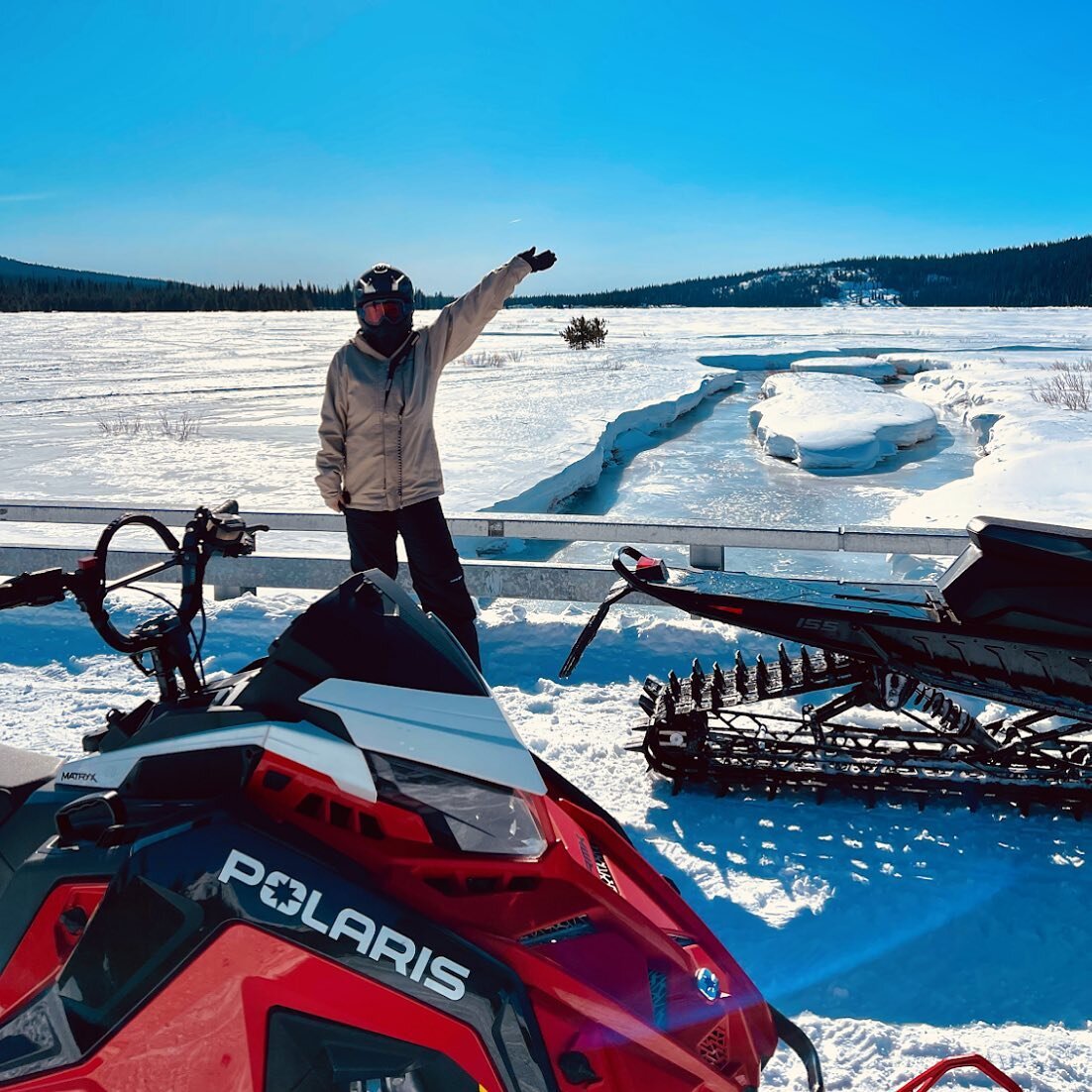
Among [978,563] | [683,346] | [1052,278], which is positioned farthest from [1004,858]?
[1052,278]

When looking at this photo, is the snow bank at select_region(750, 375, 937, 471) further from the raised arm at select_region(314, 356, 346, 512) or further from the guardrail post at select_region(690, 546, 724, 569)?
the raised arm at select_region(314, 356, 346, 512)

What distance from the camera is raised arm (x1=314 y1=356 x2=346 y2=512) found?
364cm

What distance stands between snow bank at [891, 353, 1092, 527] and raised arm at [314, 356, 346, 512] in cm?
413

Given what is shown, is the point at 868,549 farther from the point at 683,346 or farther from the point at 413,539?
the point at 683,346

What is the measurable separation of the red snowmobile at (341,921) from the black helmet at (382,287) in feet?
7.09

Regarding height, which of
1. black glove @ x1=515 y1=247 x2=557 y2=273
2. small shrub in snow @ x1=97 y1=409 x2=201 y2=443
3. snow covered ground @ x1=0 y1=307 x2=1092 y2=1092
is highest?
black glove @ x1=515 y1=247 x2=557 y2=273

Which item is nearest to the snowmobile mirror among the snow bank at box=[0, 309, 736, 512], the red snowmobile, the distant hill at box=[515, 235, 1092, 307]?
the red snowmobile

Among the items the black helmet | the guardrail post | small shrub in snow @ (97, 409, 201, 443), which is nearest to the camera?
the black helmet

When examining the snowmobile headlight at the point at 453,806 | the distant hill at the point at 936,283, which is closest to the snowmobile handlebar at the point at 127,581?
the snowmobile headlight at the point at 453,806

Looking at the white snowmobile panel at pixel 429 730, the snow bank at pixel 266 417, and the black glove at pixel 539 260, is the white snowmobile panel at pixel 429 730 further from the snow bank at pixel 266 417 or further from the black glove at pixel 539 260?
the snow bank at pixel 266 417

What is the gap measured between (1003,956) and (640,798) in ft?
3.89

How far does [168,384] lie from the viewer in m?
20.6

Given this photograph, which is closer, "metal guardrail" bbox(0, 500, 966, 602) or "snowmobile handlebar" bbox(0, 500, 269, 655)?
"snowmobile handlebar" bbox(0, 500, 269, 655)

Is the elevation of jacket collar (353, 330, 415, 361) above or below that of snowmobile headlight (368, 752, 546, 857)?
above
